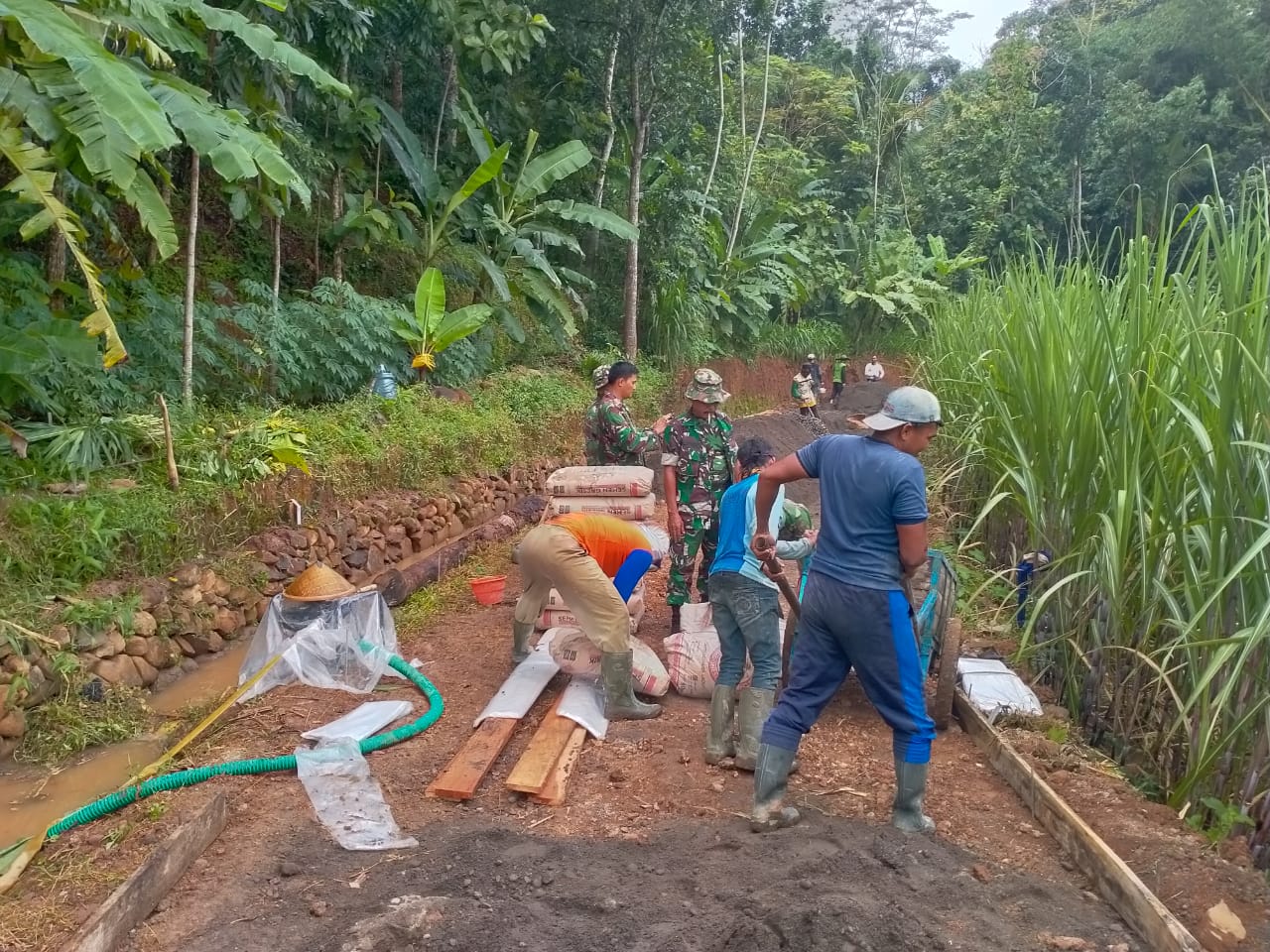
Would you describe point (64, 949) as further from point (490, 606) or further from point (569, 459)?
point (569, 459)

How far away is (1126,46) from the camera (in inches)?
894

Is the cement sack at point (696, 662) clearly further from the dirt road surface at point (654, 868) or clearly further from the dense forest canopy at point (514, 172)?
the dense forest canopy at point (514, 172)

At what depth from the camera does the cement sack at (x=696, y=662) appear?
4.75 meters

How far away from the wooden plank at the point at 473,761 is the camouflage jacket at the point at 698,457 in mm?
1809

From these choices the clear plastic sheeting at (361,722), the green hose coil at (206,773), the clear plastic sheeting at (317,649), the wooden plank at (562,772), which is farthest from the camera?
the clear plastic sheeting at (317,649)

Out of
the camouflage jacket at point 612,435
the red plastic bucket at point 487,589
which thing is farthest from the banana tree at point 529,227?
the camouflage jacket at point 612,435

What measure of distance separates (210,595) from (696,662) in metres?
3.15

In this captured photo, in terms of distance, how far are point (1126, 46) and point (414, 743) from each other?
84.7 ft

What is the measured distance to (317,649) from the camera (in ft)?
16.4

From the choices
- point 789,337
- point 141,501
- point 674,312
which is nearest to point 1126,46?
point 789,337

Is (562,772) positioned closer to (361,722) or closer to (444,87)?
(361,722)

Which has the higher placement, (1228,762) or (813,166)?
(813,166)

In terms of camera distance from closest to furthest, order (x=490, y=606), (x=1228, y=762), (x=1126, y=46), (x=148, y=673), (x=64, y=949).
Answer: (x=64, y=949)
(x=1228, y=762)
(x=148, y=673)
(x=490, y=606)
(x=1126, y=46)

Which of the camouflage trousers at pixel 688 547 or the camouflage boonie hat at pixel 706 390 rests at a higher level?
the camouflage boonie hat at pixel 706 390
